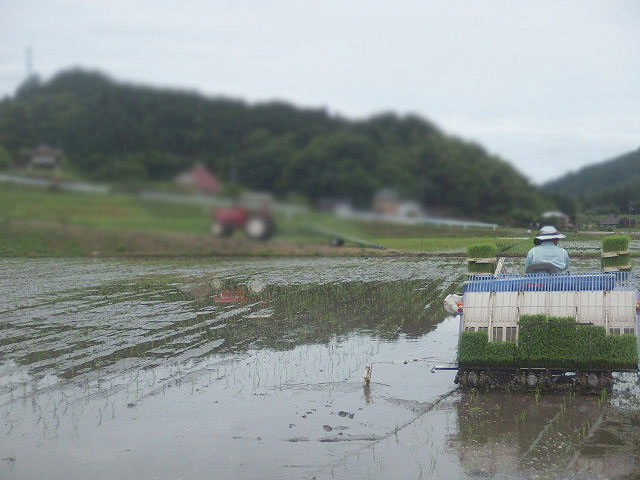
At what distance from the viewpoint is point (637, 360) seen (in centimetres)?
948

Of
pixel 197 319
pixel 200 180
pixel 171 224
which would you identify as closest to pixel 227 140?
pixel 200 180

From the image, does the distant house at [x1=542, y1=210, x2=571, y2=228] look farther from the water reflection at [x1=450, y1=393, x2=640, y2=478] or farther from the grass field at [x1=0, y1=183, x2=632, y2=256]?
the water reflection at [x1=450, y1=393, x2=640, y2=478]

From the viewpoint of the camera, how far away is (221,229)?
830cm

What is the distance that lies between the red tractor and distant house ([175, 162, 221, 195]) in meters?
0.27

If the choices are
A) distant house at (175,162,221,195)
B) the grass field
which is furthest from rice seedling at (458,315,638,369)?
distant house at (175,162,221,195)

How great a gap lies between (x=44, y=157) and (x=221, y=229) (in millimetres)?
3162

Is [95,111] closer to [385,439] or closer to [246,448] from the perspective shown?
[246,448]

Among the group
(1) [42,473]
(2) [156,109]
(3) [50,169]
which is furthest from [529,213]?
(1) [42,473]

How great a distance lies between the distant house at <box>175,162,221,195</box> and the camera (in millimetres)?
8352

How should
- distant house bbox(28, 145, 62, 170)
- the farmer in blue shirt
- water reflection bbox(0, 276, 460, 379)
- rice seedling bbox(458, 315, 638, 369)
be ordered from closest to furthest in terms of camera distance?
rice seedling bbox(458, 315, 638, 369), distant house bbox(28, 145, 62, 170), the farmer in blue shirt, water reflection bbox(0, 276, 460, 379)

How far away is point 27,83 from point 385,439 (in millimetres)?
6749

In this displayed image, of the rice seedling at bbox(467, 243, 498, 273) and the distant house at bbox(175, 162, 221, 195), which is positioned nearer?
the distant house at bbox(175, 162, 221, 195)

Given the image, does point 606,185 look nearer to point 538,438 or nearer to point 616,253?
point 616,253

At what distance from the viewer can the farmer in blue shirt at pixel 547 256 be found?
436 inches
